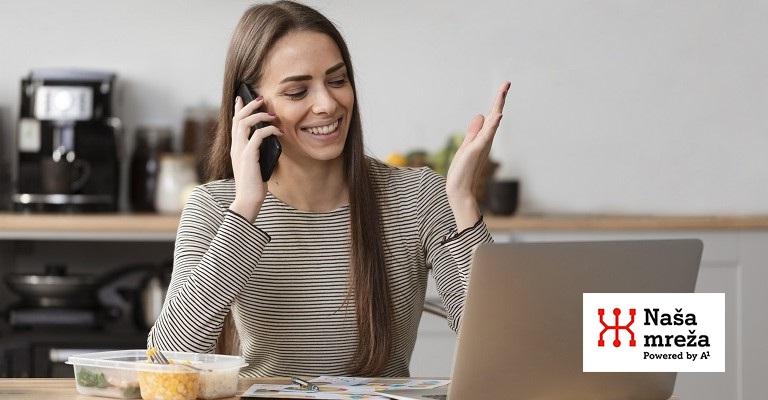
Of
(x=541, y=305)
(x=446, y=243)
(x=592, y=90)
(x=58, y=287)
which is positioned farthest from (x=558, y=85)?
(x=541, y=305)

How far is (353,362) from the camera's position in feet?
5.98

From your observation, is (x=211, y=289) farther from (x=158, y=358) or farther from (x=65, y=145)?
(x=65, y=145)

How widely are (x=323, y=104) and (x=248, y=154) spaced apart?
149 millimetres

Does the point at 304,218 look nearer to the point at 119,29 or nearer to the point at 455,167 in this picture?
the point at 455,167

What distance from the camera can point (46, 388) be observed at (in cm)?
147

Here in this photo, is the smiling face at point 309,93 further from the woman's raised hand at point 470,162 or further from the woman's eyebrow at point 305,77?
the woman's raised hand at point 470,162

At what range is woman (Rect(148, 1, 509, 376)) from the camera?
176 centimetres

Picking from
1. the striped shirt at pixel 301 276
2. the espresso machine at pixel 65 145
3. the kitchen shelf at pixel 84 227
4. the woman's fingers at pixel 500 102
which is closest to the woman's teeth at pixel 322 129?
the striped shirt at pixel 301 276

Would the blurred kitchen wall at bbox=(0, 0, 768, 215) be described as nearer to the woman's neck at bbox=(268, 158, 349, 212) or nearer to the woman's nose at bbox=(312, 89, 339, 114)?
the woman's neck at bbox=(268, 158, 349, 212)

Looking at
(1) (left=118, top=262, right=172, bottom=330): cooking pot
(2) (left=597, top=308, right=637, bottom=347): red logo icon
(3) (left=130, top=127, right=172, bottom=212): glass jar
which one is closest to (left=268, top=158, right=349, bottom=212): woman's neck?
(2) (left=597, top=308, right=637, bottom=347): red logo icon

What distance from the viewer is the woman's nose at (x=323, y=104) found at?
1.79 m

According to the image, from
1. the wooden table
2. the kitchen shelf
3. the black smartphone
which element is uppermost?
the black smartphone

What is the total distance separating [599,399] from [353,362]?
59 cm

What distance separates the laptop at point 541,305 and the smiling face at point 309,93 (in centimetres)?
66
